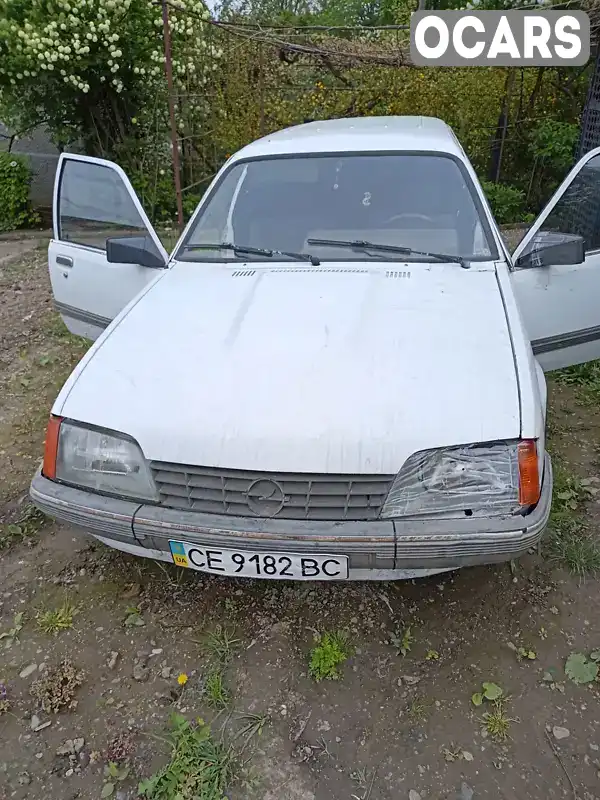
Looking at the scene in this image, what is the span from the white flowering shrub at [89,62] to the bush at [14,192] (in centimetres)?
95

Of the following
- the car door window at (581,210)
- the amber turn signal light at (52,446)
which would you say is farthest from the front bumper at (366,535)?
the car door window at (581,210)

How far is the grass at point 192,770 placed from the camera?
74.7 inches

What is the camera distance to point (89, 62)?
23.0ft

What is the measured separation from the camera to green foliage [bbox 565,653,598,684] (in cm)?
221

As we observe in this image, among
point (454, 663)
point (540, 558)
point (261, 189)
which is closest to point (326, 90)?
point (261, 189)

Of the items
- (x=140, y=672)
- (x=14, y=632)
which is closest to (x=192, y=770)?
(x=140, y=672)

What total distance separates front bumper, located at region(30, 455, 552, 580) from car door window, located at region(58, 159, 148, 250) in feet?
5.85

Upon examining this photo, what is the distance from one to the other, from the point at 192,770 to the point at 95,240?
101 inches

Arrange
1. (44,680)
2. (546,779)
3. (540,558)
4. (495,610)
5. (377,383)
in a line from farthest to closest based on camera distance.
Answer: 1. (540,558)
2. (495,610)
3. (44,680)
4. (377,383)
5. (546,779)

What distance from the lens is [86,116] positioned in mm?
8023

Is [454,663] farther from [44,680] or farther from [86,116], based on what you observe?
[86,116]

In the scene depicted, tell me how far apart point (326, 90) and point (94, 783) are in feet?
26.5

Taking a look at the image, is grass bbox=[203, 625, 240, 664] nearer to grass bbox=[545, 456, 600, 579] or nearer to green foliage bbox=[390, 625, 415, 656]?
green foliage bbox=[390, 625, 415, 656]

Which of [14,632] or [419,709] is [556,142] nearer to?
[419,709]
